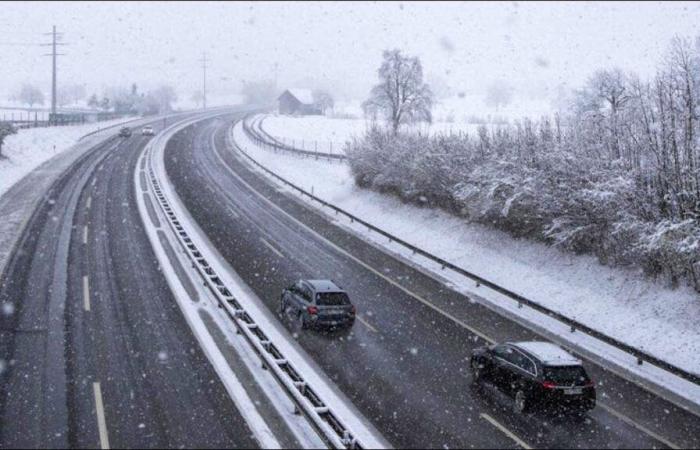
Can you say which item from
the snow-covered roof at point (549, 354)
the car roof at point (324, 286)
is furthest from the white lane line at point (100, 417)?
the snow-covered roof at point (549, 354)

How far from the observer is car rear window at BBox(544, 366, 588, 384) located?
13.9 meters

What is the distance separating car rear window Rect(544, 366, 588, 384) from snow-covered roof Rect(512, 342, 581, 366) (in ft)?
0.37

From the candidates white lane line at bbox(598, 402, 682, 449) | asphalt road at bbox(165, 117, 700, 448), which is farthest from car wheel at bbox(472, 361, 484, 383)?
white lane line at bbox(598, 402, 682, 449)

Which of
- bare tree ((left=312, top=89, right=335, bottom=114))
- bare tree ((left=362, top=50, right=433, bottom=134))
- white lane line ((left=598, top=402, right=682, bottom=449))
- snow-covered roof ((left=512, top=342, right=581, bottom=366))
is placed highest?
bare tree ((left=312, top=89, right=335, bottom=114))

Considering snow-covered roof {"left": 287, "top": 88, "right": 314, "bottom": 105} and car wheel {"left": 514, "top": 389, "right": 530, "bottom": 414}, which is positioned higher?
snow-covered roof {"left": 287, "top": 88, "right": 314, "bottom": 105}

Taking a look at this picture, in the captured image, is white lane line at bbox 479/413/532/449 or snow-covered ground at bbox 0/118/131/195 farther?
snow-covered ground at bbox 0/118/131/195

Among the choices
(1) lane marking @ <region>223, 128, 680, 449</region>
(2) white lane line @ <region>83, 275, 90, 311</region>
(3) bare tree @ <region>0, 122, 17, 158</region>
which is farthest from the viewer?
(3) bare tree @ <region>0, 122, 17, 158</region>

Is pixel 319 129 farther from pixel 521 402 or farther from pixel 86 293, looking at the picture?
pixel 521 402

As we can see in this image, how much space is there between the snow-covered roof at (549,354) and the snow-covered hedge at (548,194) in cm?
623

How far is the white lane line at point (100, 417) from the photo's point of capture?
1221 centimetres

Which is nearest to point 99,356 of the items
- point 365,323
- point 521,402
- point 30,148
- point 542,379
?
point 365,323

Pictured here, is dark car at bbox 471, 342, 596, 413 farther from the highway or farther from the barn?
the barn

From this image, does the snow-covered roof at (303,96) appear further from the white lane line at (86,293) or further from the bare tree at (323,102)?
the white lane line at (86,293)

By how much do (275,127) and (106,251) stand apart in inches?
2670
